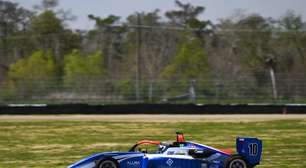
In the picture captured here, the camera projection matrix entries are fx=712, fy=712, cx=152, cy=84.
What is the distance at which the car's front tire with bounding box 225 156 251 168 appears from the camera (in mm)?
13203

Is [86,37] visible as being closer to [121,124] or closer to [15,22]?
[15,22]

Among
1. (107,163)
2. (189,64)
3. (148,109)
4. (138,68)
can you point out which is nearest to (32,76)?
(138,68)

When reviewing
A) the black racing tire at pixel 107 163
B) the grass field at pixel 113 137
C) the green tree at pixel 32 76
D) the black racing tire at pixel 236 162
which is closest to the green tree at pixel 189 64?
the green tree at pixel 32 76

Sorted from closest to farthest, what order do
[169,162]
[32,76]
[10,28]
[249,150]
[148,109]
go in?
[169,162] → [249,150] → [148,109] → [32,76] → [10,28]

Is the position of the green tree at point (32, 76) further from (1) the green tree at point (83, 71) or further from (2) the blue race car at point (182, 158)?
(2) the blue race car at point (182, 158)

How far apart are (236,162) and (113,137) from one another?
30.9 feet

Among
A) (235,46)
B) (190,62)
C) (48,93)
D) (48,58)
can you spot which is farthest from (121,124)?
(235,46)

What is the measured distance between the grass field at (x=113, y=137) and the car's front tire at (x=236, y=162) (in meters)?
1.82

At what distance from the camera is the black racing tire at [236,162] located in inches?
520

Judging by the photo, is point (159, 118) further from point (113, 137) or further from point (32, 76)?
point (32, 76)

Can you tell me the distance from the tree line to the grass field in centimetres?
680

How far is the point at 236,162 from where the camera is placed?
13305 millimetres

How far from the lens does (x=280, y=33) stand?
45969 millimetres

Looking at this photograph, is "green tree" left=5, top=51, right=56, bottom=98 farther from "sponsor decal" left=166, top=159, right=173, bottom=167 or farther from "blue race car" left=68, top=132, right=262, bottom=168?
"sponsor decal" left=166, top=159, right=173, bottom=167
